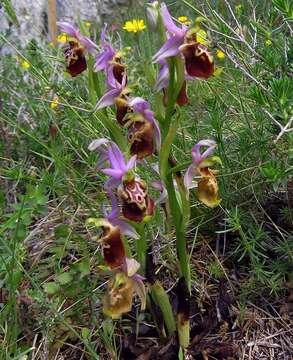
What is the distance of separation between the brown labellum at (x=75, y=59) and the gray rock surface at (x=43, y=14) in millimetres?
1560

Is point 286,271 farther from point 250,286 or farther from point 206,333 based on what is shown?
point 206,333

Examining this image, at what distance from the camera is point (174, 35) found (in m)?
1.24

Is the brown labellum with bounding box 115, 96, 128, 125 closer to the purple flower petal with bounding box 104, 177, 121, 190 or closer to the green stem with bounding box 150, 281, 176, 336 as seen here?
the purple flower petal with bounding box 104, 177, 121, 190

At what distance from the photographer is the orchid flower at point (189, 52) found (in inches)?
48.4

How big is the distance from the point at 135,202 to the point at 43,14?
8.59 feet

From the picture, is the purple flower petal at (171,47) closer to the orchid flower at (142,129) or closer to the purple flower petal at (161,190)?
the orchid flower at (142,129)

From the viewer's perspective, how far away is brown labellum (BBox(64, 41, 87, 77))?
1370 millimetres

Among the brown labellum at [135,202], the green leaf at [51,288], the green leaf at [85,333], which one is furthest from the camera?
the green leaf at [51,288]

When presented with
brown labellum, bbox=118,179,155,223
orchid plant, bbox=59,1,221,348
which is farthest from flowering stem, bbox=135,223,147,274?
brown labellum, bbox=118,179,155,223

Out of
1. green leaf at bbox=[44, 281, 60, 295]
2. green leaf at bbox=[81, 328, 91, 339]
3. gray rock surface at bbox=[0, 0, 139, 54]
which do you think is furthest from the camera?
gray rock surface at bbox=[0, 0, 139, 54]

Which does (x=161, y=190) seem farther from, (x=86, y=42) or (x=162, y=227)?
(x=162, y=227)

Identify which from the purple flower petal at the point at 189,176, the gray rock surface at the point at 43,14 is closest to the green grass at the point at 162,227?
the purple flower petal at the point at 189,176

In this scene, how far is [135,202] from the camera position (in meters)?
1.22

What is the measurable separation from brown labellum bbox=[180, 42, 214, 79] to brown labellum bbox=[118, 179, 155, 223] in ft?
0.82
